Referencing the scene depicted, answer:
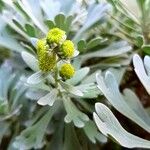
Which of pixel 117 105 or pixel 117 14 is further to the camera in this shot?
pixel 117 14

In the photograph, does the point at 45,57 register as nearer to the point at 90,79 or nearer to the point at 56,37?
the point at 56,37

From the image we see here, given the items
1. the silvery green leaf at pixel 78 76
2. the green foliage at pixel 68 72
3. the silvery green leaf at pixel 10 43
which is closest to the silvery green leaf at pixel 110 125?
the green foliage at pixel 68 72

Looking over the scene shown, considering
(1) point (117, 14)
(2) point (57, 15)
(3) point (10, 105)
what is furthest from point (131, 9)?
(3) point (10, 105)

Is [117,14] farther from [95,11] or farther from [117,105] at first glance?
[117,105]

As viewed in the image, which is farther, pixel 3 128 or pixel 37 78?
pixel 3 128

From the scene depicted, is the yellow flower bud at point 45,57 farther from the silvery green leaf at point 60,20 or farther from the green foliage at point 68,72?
the silvery green leaf at point 60,20

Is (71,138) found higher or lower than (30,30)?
lower

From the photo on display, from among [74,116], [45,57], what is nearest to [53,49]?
[45,57]
